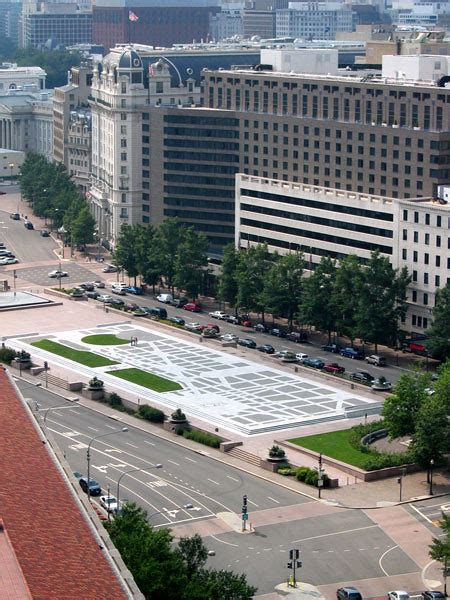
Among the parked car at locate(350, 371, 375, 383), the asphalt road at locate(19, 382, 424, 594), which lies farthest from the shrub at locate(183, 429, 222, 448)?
the parked car at locate(350, 371, 375, 383)

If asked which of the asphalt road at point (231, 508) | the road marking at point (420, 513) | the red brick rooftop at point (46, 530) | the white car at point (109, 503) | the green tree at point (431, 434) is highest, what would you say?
the red brick rooftop at point (46, 530)

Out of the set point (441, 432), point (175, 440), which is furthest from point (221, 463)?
point (441, 432)

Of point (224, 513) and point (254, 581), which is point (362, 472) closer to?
point (224, 513)

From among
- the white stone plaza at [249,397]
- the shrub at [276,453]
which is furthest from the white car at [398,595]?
the white stone plaza at [249,397]

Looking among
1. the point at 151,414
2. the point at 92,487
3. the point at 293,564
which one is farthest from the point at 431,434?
the point at 151,414

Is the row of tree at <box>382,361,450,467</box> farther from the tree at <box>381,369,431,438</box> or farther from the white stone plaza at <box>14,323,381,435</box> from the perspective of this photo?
the white stone plaza at <box>14,323,381,435</box>

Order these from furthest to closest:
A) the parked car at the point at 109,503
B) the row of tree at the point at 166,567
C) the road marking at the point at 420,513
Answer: the road marking at the point at 420,513, the parked car at the point at 109,503, the row of tree at the point at 166,567

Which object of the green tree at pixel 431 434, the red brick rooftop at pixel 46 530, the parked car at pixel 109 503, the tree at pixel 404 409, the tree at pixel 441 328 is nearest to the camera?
the red brick rooftop at pixel 46 530

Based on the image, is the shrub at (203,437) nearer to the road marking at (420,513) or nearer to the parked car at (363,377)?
the road marking at (420,513)
